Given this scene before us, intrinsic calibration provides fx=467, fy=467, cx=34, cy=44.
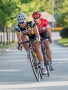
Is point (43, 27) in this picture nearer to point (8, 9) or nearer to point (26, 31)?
point (26, 31)

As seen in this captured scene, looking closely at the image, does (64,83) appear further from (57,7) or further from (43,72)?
(57,7)

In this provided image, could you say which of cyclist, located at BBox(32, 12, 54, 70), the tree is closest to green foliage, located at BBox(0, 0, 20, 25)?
the tree

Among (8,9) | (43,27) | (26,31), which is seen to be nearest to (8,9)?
(8,9)

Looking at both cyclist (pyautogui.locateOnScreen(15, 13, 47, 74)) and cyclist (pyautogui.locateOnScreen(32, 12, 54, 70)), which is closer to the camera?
cyclist (pyautogui.locateOnScreen(15, 13, 47, 74))

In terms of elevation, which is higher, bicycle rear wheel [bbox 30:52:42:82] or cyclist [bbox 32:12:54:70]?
cyclist [bbox 32:12:54:70]

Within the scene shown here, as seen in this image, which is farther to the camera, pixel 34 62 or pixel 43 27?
pixel 43 27

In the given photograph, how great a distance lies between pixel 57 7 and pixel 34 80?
12592 centimetres

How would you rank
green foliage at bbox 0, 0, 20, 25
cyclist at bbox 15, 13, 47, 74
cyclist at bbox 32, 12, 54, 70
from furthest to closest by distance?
green foliage at bbox 0, 0, 20, 25, cyclist at bbox 32, 12, 54, 70, cyclist at bbox 15, 13, 47, 74

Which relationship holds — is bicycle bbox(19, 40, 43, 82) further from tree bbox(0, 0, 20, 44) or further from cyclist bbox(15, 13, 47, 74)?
tree bbox(0, 0, 20, 44)

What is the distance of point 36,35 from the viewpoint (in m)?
12.5

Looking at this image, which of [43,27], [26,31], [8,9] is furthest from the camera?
[8,9]

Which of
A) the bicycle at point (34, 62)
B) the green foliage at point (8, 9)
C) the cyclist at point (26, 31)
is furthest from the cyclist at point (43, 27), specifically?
the green foliage at point (8, 9)

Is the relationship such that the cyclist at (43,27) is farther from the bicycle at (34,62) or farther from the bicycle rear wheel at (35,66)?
the bicycle rear wheel at (35,66)

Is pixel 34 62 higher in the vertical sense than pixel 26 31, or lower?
lower
